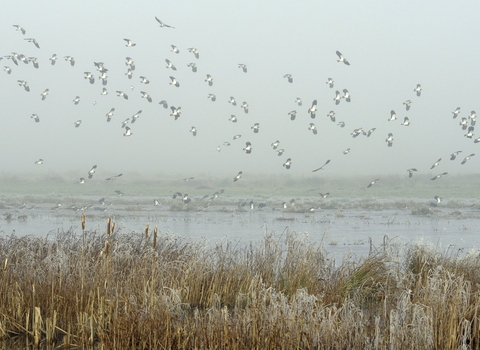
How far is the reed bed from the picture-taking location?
7.69 meters

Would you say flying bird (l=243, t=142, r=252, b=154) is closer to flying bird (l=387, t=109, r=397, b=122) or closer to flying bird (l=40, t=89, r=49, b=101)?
flying bird (l=387, t=109, r=397, b=122)

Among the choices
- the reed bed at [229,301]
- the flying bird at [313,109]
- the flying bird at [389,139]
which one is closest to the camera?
the reed bed at [229,301]

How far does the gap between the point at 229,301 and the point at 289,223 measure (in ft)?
61.6

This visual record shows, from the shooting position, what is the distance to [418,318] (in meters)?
7.72

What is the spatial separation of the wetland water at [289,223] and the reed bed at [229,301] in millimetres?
7273

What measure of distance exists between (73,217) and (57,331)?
23.2 m

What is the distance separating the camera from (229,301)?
1141cm

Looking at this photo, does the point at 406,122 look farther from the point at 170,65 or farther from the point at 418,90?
the point at 170,65

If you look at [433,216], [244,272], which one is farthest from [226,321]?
[433,216]

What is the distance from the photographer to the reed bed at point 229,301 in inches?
303

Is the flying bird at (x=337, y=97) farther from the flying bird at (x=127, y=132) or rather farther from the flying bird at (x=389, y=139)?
the flying bird at (x=127, y=132)

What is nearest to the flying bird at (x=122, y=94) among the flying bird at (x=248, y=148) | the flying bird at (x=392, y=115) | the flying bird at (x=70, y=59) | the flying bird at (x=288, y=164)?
the flying bird at (x=70, y=59)

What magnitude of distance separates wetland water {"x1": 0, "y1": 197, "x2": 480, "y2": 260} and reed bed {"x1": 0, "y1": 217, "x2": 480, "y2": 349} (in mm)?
7273

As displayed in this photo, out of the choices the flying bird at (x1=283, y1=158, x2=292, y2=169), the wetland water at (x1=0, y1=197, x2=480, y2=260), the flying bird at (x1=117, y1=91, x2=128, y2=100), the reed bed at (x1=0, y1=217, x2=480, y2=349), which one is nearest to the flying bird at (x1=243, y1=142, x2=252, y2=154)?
the flying bird at (x1=283, y1=158, x2=292, y2=169)
